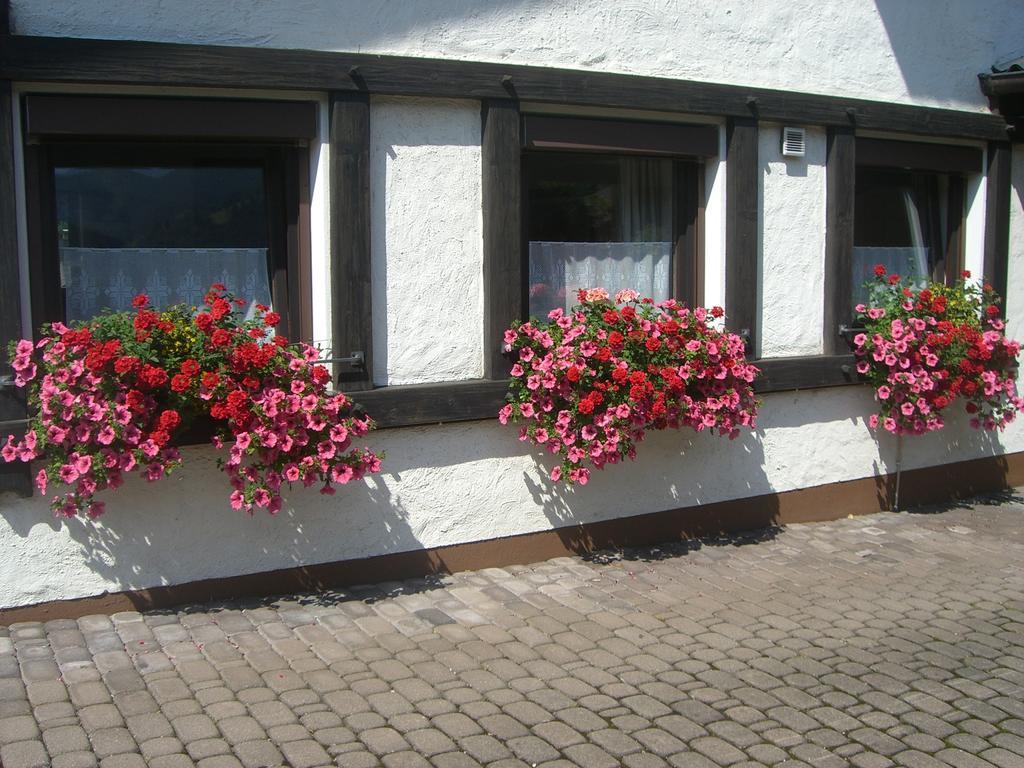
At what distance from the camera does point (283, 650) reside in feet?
15.5

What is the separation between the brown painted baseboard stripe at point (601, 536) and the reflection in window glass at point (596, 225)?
52.1 inches

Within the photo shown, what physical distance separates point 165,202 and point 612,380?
7.81 feet

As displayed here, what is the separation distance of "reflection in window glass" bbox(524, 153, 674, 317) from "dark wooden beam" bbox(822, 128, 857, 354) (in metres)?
1.10

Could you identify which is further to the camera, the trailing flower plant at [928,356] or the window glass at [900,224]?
the window glass at [900,224]

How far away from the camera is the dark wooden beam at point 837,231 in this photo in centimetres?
719

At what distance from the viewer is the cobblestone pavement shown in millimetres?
3881

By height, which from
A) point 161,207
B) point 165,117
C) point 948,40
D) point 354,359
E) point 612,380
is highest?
point 948,40

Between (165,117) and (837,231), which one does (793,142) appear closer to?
(837,231)

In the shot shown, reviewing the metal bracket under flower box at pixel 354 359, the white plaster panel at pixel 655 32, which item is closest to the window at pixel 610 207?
the white plaster panel at pixel 655 32

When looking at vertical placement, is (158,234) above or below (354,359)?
above

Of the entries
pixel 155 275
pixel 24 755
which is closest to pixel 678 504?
pixel 155 275

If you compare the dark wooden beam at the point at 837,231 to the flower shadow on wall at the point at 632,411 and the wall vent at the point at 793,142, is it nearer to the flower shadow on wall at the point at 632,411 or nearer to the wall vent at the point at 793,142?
the wall vent at the point at 793,142

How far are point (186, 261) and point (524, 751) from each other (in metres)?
2.93

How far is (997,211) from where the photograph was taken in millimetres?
8109
